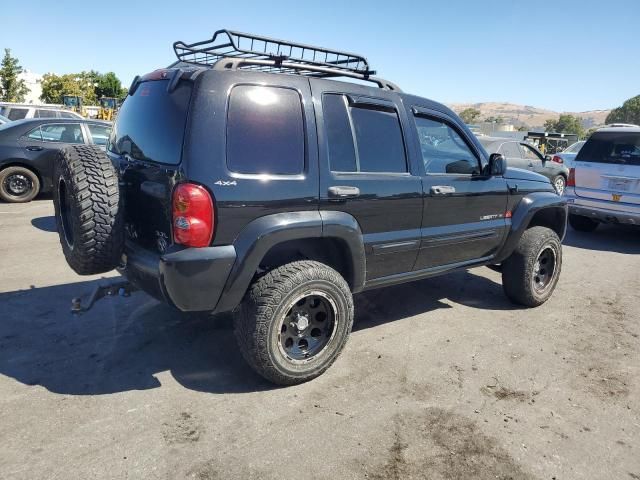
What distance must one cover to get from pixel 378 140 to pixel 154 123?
5.09 feet

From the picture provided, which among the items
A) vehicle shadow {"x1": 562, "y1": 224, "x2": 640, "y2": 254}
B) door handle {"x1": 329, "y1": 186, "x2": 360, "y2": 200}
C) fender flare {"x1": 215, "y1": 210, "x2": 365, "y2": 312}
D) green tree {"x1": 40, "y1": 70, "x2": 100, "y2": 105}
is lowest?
vehicle shadow {"x1": 562, "y1": 224, "x2": 640, "y2": 254}

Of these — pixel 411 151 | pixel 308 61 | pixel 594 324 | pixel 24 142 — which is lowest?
pixel 594 324

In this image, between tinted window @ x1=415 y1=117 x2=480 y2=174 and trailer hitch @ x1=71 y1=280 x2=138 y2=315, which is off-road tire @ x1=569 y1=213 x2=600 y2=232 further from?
trailer hitch @ x1=71 y1=280 x2=138 y2=315

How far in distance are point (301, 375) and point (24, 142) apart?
7.92m

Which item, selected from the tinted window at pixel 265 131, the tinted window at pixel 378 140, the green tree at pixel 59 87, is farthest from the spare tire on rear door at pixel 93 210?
the green tree at pixel 59 87

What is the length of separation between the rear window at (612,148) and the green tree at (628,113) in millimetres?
75734

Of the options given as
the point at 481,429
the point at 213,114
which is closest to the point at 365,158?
the point at 213,114

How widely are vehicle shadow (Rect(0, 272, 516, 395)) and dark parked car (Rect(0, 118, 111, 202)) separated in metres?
5.06

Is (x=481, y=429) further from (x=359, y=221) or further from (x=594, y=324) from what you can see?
(x=594, y=324)

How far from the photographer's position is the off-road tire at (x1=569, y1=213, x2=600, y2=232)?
881cm

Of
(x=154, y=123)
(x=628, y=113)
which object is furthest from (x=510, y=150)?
(x=628, y=113)

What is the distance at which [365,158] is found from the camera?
346 centimetres

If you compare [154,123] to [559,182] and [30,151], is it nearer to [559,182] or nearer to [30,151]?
[30,151]

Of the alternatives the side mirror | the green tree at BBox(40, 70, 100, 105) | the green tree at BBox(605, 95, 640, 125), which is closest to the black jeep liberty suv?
the side mirror
